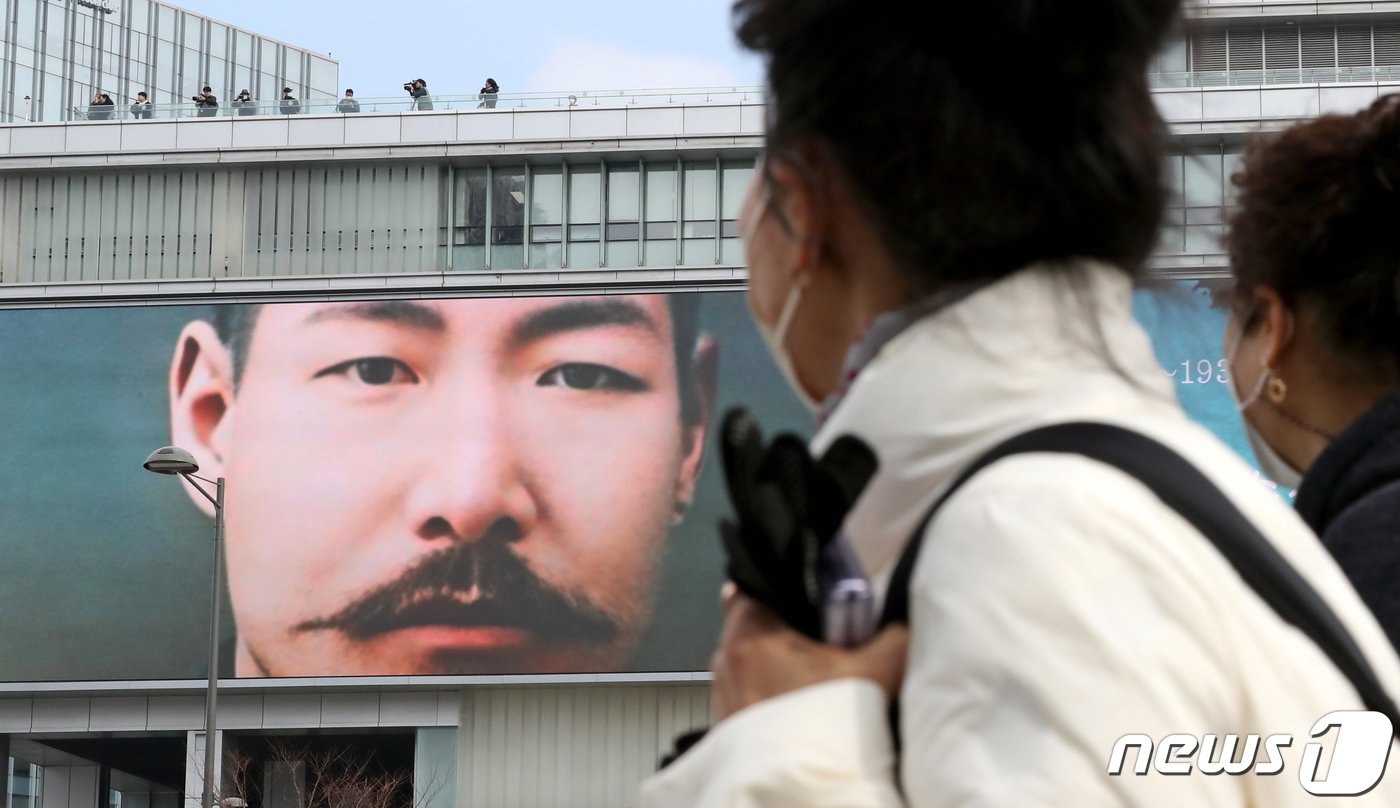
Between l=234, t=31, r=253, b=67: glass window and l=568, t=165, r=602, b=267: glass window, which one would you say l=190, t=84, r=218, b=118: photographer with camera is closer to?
l=568, t=165, r=602, b=267: glass window

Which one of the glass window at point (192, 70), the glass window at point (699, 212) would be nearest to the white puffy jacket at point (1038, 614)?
the glass window at point (699, 212)

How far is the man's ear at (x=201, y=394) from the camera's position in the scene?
114 ft

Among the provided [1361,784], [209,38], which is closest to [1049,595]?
[1361,784]

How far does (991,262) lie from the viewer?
1.40m

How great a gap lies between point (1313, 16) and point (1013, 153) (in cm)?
3914

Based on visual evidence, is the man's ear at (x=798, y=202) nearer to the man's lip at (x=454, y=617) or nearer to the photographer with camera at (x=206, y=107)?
the man's lip at (x=454, y=617)

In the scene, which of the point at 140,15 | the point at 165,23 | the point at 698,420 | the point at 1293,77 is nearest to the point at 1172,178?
the point at 698,420

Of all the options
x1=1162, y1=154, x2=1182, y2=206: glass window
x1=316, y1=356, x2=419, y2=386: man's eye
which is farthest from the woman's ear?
x1=316, y1=356, x2=419, y2=386: man's eye

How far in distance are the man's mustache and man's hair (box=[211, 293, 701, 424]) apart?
3.75 metres

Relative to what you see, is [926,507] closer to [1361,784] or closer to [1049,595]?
[1049,595]

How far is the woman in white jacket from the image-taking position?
3.74 ft

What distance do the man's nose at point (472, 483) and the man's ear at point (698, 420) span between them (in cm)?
262

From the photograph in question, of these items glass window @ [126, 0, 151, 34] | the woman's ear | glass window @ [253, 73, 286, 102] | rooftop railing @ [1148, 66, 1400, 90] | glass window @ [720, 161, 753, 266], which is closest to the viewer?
the woman's ear

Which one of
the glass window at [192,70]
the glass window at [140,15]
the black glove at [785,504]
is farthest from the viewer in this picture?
the glass window at [192,70]
